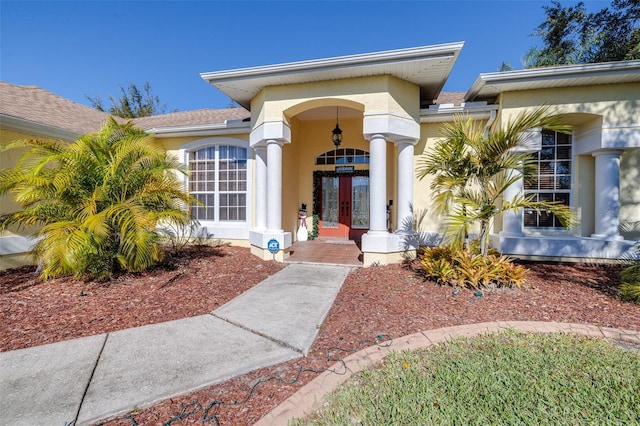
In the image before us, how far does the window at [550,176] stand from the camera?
304 inches

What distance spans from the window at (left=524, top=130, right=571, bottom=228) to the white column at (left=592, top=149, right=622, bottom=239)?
75cm

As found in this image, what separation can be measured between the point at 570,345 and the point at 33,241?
11.0 m

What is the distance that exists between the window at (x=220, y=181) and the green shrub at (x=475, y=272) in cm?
647

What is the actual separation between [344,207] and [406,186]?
378 centimetres

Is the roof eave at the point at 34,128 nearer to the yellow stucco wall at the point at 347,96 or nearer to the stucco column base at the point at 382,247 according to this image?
the yellow stucco wall at the point at 347,96

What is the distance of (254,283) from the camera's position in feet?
19.1

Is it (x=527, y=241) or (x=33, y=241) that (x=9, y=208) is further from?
(x=527, y=241)

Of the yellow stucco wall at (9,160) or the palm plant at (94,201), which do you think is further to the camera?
the yellow stucco wall at (9,160)

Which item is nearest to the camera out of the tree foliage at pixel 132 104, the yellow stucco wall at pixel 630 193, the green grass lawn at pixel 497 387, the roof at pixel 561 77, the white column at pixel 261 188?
the green grass lawn at pixel 497 387

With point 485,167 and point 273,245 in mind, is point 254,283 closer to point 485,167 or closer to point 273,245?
point 273,245

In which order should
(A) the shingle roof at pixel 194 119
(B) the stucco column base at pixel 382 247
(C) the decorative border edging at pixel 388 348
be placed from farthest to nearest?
(A) the shingle roof at pixel 194 119
(B) the stucco column base at pixel 382 247
(C) the decorative border edging at pixel 388 348

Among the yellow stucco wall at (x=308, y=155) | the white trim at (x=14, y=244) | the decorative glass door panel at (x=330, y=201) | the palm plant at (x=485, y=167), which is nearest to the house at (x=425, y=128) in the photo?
the white trim at (x=14, y=244)

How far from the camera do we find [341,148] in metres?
10.4

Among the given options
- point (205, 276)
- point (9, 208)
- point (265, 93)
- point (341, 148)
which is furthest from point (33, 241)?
point (341, 148)
